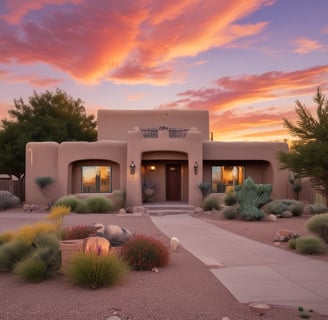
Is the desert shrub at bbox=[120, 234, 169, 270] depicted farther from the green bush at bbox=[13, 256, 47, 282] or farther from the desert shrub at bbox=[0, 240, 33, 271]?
the desert shrub at bbox=[0, 240, 33, 271]

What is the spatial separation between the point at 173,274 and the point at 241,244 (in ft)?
13.3

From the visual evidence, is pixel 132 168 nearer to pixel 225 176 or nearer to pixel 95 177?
pixel 95 177

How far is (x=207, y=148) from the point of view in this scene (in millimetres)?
24375

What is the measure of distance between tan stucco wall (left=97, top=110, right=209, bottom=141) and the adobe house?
110 inches

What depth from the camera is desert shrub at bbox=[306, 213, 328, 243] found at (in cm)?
1065

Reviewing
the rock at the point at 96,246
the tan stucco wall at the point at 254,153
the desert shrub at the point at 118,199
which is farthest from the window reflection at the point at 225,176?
the rock at the point at 96,246

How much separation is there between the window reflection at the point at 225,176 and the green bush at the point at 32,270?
19.3 m

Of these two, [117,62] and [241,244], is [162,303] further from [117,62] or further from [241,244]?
[117,62]

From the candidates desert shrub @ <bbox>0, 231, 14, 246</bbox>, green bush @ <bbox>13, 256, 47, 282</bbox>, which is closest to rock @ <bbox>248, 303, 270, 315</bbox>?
green bush @ <bbox>13, 256, 47, 282</bbox>

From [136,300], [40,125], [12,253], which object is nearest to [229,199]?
[12,253]

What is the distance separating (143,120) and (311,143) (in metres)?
17.6

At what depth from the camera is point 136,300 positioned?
5.96 m

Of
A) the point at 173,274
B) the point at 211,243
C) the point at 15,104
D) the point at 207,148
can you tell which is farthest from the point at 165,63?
the point at 15,104

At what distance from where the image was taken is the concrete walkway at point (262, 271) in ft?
19.9
